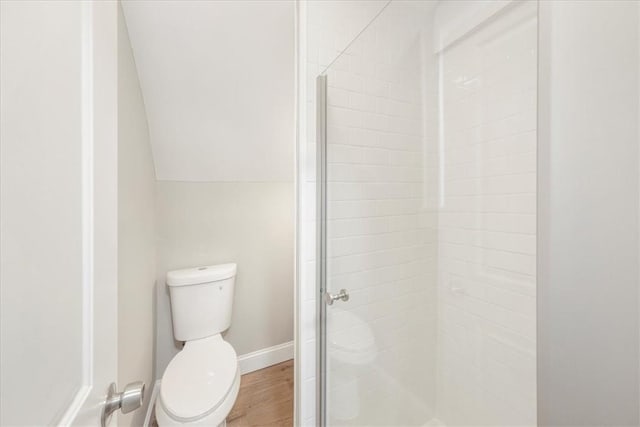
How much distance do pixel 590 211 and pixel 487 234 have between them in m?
0.87

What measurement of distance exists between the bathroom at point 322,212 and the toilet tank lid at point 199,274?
1 cm

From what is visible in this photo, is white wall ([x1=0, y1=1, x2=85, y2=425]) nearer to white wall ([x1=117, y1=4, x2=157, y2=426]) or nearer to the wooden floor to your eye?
white wall ([x1=117, y1=4, x2=157, y2=426])

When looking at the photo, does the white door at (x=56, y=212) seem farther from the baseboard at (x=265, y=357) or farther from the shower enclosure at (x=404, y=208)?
the baseboard at (x=265, y=357)

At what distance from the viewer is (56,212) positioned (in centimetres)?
34

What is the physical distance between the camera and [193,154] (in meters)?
1.63

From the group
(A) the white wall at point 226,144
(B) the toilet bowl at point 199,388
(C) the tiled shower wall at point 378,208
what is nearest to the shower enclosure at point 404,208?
(C) the tiled shower wall at point 378,208

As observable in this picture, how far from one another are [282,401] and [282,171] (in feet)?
5.02

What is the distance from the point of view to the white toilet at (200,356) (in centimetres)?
107

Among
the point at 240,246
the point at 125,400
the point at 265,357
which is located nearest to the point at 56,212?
the point at 125,400

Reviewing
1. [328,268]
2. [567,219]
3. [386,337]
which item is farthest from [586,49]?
[386,337]

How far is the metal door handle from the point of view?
0.46m

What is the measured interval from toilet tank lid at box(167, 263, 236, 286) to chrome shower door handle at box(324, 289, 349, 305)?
862 mm

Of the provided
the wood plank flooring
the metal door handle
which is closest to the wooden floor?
the wood plank flooring

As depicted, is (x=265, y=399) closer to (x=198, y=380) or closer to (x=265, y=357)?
(x=265, y=357)
